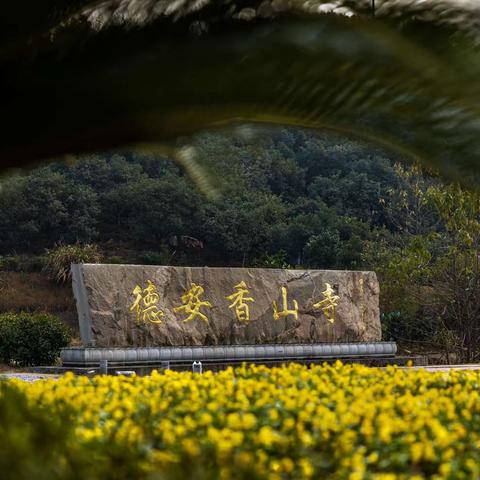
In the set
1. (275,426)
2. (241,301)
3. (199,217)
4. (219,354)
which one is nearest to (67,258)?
(199,217)

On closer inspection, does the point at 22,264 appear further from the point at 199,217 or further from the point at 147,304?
the point at 147,304

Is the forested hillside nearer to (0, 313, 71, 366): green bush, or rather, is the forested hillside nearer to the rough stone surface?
the rough stone surface

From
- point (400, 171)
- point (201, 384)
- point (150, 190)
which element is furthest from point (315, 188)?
point (201, 384)

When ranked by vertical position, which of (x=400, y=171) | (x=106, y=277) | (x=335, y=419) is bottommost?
(x=335, y=419)

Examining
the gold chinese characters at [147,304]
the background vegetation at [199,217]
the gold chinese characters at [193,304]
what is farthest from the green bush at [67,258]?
the gold chinese characters at [147,304]

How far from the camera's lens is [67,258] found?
28000mm

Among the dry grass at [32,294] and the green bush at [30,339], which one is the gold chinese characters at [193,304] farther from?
the dry grass at [32,294]

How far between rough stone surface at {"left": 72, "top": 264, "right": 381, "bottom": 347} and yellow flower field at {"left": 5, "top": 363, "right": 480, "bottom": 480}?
29.4 ft

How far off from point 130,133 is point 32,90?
1.33ft

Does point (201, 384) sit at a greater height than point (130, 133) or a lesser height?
lesser

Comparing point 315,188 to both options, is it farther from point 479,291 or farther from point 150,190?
point 479,291

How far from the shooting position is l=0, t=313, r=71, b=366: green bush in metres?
16.9

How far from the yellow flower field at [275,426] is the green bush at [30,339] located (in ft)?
38.0

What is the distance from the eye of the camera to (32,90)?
10.8ft
